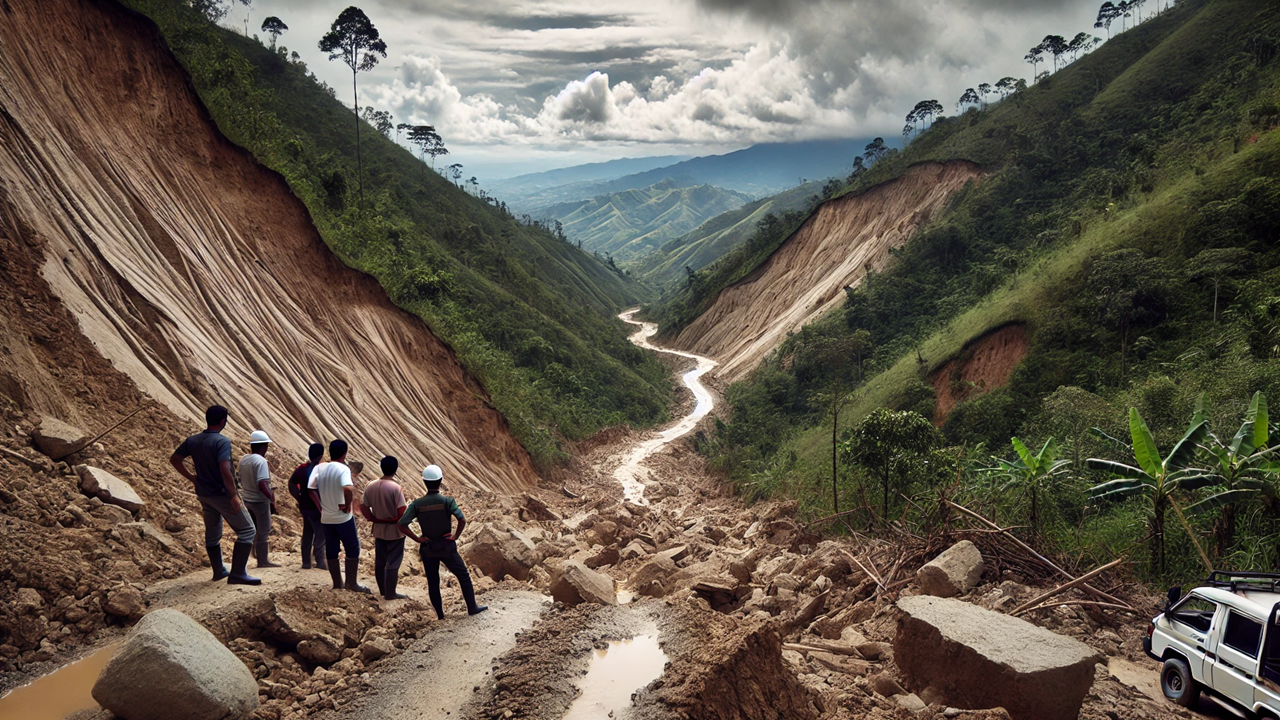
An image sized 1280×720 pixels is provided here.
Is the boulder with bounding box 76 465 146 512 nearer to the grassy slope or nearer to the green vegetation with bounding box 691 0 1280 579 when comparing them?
the green vegetation with bounding box 691 0 1280 579

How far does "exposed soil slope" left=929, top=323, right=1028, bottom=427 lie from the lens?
77.7 feet

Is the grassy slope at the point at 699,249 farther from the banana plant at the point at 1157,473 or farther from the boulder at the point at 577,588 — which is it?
the boulder at the point at 577,588

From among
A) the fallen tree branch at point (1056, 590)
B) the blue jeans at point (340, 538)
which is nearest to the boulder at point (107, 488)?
the blue jeans at point (340, 538)

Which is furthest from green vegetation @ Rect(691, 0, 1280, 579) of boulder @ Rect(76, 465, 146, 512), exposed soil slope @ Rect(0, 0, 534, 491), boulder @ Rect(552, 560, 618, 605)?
exposed soil slope @ Rect(0, 0, 534, 491)

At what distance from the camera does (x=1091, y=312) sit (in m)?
21.9

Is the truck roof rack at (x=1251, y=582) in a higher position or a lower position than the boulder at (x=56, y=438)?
lower

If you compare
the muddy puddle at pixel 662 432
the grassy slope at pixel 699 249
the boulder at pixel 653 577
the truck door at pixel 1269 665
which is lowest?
the muddy puddle at pixel 662 432

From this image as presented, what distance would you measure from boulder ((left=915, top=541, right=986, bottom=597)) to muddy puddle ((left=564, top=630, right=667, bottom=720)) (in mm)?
3730

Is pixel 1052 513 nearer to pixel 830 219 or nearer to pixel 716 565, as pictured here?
pixel 716 565

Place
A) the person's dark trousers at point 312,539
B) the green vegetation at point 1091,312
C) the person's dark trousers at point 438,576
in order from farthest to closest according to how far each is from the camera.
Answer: the green vegetation at point 1091,312
the person's dark trousers at point 312,539
the person's dark trousers at point 438,576

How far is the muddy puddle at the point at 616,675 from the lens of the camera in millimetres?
5586

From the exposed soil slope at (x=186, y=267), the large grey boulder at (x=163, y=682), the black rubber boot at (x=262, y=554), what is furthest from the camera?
the exposed soil slope at (x=186, y=267)

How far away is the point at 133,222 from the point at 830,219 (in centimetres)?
4883

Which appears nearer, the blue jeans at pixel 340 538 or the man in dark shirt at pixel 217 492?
the man in dark shirt at pixel 217 492
